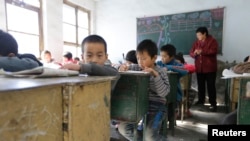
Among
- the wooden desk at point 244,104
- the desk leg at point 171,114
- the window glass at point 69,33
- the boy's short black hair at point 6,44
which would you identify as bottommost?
the desk leg at point 171,114

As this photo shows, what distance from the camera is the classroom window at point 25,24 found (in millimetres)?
4008

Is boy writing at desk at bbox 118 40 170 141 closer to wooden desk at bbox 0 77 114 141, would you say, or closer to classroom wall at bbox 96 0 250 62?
wooden desk at bbox 0 77 114 141

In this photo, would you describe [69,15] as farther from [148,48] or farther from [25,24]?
[148,48]

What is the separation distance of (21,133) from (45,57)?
4089 millimetres

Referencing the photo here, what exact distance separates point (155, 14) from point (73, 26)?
224 cm

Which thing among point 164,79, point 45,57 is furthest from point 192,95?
point 45,57

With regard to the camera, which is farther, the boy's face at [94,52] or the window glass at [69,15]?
the window glass at [69,15]

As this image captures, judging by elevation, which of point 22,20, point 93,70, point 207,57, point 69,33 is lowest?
point 93,70

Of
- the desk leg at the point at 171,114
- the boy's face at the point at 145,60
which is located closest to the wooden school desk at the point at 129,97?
the boy's face at the point at 145,60

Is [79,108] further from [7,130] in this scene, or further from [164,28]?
[164,28]

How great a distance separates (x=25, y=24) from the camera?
4348 millimetres

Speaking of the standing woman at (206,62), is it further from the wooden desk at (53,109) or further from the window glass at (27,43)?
the window glass at (27,43)

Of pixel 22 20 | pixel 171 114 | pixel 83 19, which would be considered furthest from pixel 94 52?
pixel 83 19

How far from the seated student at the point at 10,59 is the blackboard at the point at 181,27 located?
4.34 m
